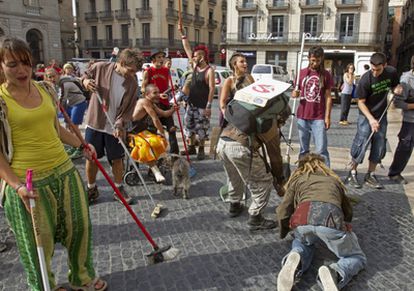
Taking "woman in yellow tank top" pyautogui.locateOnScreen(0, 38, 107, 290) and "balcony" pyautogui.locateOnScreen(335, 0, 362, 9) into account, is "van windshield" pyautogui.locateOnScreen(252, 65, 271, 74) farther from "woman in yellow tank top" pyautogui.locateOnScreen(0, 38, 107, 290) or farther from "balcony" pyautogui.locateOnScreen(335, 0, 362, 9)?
"woman in yellow tank top" pyautogui.locateOnScreen(0, 38, 107, 290)

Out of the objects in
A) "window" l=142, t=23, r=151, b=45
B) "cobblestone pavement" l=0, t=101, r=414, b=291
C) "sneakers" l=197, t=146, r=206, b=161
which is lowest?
"cobblestone pavement" l=0, t=101, r=414, b=291

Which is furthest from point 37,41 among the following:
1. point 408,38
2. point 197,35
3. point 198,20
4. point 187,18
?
point 408,38

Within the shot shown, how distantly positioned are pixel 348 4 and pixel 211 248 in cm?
3521

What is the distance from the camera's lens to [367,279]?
3.04m

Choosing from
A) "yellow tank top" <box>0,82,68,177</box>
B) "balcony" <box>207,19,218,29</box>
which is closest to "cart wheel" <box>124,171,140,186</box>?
"yellow tank top" <box>0,82,68,177</box>

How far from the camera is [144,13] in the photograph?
139 ft

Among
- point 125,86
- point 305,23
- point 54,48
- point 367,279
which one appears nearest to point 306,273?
point 367,279

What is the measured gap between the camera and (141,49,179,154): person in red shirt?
5.98m

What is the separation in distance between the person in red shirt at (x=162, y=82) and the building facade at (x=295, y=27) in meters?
27.9

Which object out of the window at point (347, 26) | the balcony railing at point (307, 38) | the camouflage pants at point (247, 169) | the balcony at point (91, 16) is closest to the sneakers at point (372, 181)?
the camouflage pants at point (247, 169)

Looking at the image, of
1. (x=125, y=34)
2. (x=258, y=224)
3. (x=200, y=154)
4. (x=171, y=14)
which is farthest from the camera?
(x=125, y=34)

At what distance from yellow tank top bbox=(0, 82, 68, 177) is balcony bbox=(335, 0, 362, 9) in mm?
36079

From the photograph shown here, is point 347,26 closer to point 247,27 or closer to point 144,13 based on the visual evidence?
point 247,27

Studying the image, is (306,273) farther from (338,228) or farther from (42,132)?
(42,132)
